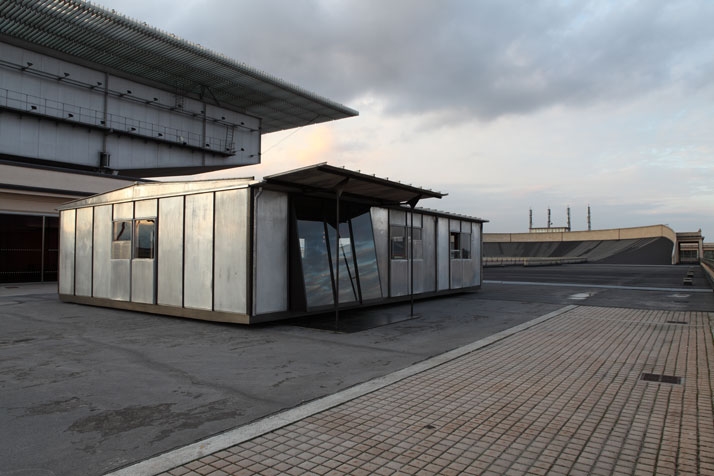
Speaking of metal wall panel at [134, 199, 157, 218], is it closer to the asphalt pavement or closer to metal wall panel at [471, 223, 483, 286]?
the asphalt pavement

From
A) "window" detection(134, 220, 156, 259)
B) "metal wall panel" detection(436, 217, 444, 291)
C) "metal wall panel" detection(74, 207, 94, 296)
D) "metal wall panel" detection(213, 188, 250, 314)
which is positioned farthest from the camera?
"metal wall panel" detection(436, 217, 444, 291)

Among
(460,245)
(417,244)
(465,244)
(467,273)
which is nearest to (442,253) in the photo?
(460,245)

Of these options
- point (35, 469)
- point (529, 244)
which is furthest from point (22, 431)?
point (529, 244)

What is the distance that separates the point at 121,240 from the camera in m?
13.5

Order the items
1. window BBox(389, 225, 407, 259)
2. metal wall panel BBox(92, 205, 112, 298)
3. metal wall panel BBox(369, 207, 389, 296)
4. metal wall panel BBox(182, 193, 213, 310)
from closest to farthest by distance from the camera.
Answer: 1. metal wall panel BBox(182, 193, 213, 310)
2. metal wall panel BBox(92, 205, 112, 298)
3. metal wall panel BBox(369, 207, 389, 296)
4. window BBox(389, 225, 407, 259)

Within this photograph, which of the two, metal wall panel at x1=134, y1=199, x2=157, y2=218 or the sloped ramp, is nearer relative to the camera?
metal wall panel at x1=134, y1=199, x2=157, y2=218

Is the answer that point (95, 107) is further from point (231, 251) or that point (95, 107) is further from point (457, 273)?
point (231, 251)

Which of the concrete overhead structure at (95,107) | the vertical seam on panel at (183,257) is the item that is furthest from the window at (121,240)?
the concrete overhead structure at (95,107)

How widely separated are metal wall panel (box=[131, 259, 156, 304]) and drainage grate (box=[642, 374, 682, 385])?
11.3 m

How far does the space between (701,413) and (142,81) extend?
Result: 48218 mm

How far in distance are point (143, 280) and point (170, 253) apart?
4.65 feet

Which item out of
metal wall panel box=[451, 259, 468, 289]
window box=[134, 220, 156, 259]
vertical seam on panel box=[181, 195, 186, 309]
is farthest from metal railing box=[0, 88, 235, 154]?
metal wall panel box=[451, 259, 468, 289]

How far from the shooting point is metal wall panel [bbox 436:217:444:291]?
56.7 ft

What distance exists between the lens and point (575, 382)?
19.8 feet
